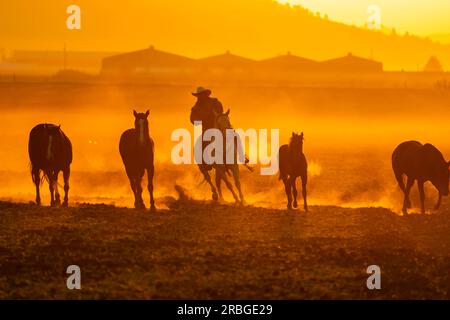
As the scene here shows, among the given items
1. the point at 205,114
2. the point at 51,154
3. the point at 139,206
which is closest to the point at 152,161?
the point at 139,206

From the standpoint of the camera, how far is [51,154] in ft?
60.4

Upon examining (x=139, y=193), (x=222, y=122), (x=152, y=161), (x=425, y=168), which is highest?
(x=222, y=122)

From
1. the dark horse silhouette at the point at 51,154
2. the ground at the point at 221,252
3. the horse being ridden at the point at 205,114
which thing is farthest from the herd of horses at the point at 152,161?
the ground at the point at 221,252

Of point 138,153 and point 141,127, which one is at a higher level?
point 141,127

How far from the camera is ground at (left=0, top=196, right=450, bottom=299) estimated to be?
11398 millimetres

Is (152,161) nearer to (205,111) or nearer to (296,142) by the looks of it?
(205,111)

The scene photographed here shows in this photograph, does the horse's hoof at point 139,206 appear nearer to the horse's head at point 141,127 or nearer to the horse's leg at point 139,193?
the horse's leg at point 139,193

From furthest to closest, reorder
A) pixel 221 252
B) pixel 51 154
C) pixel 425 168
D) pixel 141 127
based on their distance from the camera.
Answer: pixel 51 154
pixel 425 168
pixel 141 127
pixel 221 252

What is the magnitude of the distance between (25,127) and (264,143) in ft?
35.0

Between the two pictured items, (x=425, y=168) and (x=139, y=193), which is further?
(x=139, y=193)

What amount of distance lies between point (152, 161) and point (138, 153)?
0.30 m

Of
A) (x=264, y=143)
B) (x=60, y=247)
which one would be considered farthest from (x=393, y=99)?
(x=60, y=247)

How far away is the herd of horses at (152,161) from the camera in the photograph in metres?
17.7

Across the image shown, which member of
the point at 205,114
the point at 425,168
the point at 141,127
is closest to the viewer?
the point at 141,127
